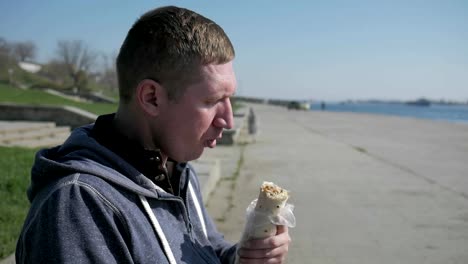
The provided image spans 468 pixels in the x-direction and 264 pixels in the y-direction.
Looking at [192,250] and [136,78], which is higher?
[136,78]

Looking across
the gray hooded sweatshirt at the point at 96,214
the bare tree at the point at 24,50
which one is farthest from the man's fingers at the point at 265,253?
the bare tree at the point at 24,50

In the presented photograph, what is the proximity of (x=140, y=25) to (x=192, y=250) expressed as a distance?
84cm

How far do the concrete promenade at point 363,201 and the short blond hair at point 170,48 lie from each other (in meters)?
3.20

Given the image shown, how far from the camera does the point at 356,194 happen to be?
684 centimetres

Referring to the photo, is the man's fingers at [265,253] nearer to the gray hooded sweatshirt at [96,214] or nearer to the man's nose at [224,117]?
the gray hooded sweatshirt at [96,214]

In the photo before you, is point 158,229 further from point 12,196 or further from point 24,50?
point 24,50

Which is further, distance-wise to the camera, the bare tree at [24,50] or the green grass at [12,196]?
the bare tree at [24,50]

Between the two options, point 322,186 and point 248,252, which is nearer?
point 248,252

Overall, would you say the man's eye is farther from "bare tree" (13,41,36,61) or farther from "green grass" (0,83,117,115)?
"bare tree" (13,41,36,61)

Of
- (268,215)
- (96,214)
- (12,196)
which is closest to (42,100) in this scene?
(12,196)

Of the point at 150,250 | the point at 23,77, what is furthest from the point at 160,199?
the point at 23,77

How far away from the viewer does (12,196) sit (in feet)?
15.0

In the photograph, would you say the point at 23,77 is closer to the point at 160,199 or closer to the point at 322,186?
the point at 322,186

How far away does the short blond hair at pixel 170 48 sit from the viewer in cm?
134
